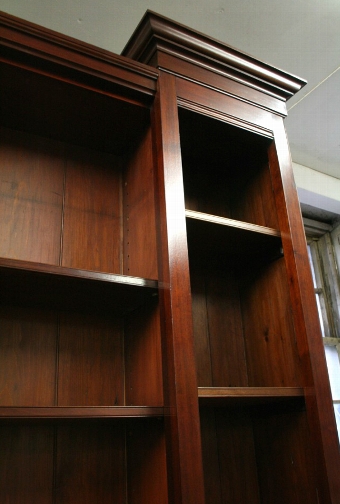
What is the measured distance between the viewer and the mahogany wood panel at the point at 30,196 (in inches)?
58.1

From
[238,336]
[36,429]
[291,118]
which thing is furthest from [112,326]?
[291,118]

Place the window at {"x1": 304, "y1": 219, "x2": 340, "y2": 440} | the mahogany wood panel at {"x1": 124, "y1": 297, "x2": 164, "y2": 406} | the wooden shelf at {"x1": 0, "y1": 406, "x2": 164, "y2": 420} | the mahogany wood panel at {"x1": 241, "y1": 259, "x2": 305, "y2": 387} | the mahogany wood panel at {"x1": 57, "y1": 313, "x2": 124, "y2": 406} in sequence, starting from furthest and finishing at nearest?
the window at {"x1": 304, "y1": 219, "x2": 340, "y2": 440}
the mahogany wood panel at {"x1": 241, "y1": 259, "x2": 305, "y2": 387}
the mahogany wood panel at {"x1": 57, "y1": 313, "x2": 124, "y2": 406}
the mahogany wood panel at {"x1": 124, "y1": 297, "x2": 164, "y2": 406}
the wooden shelf at {"x1": 0, "y1": 406, "x2": 164, "y2": 420}

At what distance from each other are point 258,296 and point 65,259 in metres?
0.66

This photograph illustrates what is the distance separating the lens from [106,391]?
4.81 feet

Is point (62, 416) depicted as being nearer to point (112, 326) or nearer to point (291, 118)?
point (112, 326)

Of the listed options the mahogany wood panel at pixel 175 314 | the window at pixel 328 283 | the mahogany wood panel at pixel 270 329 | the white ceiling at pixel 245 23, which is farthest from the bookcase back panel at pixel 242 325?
the window at pixel 328 283

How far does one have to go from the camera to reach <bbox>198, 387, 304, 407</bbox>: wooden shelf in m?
1.28

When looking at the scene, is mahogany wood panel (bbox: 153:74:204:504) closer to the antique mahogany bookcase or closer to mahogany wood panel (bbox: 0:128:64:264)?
the antique mahogany bookcase

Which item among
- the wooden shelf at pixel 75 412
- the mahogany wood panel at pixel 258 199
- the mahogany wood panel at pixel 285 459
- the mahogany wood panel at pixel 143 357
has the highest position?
the mahogany wood panel at pixel 258 199

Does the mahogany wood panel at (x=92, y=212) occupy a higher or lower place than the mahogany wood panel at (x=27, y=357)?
higher

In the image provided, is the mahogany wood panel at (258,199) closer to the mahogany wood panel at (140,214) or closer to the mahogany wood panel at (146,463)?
the mahogany wood panel at (140,214)

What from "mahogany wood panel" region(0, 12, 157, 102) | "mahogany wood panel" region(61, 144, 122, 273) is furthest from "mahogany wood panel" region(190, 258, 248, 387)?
"mahogany wood panel" region(0, 12, 157, 102)

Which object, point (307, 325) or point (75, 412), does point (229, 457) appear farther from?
point (75, 412)

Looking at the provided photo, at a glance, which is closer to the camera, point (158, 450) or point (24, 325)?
point (158, 450)
